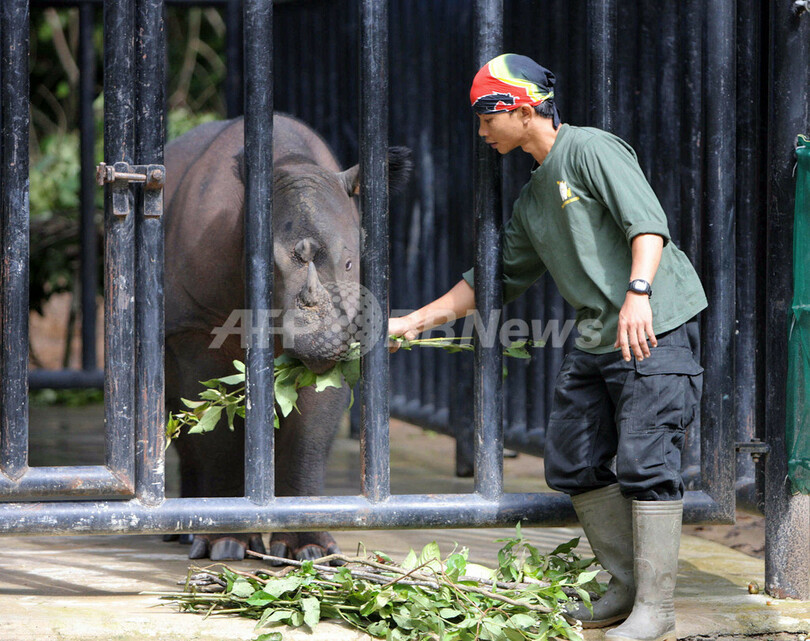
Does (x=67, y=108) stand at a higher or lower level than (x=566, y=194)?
higher

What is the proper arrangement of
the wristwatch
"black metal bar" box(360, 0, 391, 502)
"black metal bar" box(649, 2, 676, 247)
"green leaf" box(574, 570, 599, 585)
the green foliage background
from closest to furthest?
the wristwatch
"green leaf" box(574, 570, 599, 585)
"black metal bar" box(360, 0, 391, 502)
"black metal bar" box(649, 2, 676, 247)
the green foliage background

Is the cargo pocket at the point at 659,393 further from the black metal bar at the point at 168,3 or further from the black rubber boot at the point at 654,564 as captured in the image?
the black metal bar at the point at 168,3

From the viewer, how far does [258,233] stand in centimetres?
298

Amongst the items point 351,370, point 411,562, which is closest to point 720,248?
point 351,370

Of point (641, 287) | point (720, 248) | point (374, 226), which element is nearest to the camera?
point (641, 287)

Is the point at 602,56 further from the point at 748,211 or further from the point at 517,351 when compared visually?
the point at 517,351

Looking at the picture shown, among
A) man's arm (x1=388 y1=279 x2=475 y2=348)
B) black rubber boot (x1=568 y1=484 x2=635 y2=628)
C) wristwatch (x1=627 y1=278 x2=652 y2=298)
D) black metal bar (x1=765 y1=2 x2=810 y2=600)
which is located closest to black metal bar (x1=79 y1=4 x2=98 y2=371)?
man's arm (x1=388 y1=279 x2=475 y2=348)

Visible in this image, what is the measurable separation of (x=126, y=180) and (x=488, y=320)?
108 cm

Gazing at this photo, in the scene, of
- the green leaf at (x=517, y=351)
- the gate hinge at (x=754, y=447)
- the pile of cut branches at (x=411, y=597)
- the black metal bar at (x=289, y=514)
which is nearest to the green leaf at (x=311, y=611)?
the pile of cut branches at (x=411, y=597)

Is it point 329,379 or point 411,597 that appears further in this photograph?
point 329,379

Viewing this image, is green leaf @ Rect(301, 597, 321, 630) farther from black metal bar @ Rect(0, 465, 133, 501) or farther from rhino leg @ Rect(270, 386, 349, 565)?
rhino leg @ Rect(270, 386, 349, 565)

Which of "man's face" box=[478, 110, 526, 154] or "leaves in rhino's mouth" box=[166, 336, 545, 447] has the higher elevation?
"man's face" box=[478, 110, 526, 154]

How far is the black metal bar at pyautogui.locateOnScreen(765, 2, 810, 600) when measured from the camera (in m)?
3.19

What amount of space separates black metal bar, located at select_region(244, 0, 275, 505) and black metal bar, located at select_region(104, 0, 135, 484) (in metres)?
0.31
